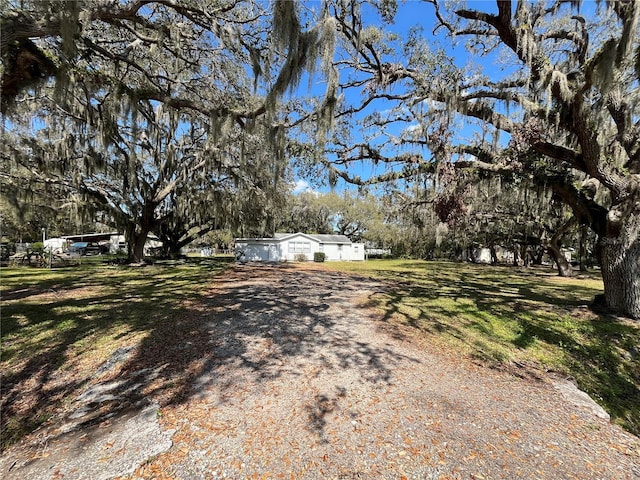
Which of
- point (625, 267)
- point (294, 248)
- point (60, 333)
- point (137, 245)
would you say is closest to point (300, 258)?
point (294, 248)

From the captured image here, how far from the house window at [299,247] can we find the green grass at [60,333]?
820 inches

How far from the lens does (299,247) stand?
1177 inches

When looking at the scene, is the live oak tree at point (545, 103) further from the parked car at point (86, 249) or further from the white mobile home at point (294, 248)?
the parked car at point (86, 249)

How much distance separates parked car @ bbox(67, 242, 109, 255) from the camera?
2512 cm

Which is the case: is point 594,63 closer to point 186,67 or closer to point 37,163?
point 186,67

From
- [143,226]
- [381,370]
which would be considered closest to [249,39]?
[381,370]

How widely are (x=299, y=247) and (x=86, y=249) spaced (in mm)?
20309

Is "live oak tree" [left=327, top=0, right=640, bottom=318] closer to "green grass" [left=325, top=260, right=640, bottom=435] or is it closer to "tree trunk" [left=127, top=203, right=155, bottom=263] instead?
"green grass" [left=325, top=260, right=640, bottom=435]

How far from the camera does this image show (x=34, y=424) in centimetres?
259

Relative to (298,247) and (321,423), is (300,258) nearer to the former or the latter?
(298,247)

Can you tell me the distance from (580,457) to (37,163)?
54.0 ft

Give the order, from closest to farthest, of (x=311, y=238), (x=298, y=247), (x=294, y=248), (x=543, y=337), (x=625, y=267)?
(x=543, y=337) → (x=625, y=267) → (x=294, y=248) → (x=298, y=247) → (x=311, y=238)

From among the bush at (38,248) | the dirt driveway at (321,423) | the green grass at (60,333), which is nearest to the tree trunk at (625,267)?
the dirt driveway at (321,423)

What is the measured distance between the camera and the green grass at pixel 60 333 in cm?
294
